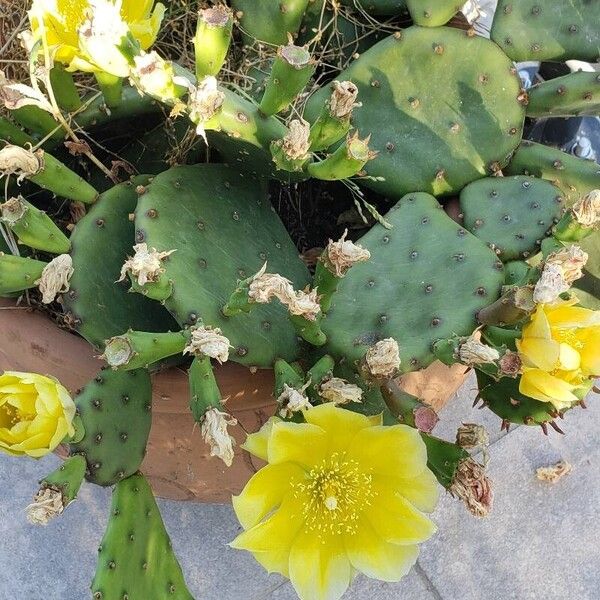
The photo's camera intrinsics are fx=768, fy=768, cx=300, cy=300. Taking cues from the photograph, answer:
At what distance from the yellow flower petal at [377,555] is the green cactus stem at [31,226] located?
404mm

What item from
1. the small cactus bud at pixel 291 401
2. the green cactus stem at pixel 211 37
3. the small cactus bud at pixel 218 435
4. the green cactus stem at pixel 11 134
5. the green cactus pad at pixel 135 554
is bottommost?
the green cactus pad at pixel 135 554

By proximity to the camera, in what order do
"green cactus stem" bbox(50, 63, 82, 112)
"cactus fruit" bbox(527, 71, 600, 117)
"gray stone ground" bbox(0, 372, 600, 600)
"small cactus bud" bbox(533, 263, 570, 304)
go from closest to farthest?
"small cactus bud" bbox(533, 263, 570, 304), "green cactus stem" bbox(50, 63, 82, 112), "cactus fruit" bbox(527, 71, 600, 117), "gray stone ground" bbox(0, 372, 600, 600)

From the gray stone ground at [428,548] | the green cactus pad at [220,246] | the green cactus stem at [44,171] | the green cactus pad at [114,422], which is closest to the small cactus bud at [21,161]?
the green cactus stem at [44,171]

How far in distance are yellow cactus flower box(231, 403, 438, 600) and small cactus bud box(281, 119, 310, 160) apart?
8.6 inches

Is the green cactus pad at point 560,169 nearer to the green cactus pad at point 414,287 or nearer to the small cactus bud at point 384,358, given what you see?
the green cactus pad at point 414,287

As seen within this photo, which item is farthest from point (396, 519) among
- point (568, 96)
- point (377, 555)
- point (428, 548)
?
point (428, 548)

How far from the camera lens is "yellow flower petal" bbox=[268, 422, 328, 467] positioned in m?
0.63

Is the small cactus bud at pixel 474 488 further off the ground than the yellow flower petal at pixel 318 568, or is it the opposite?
the small cactus bud at pixel 474 488

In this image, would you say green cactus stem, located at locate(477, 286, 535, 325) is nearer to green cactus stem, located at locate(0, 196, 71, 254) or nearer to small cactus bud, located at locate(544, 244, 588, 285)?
small cactus bud, located at locate(544, 244, 588, 285)

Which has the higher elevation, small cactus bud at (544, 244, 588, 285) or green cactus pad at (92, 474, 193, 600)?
small cactus bud at (544, 244, 588, 285)

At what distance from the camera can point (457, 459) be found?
69 cm

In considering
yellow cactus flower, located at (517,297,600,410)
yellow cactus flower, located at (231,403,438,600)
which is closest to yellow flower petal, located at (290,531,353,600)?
yellow cactus flower, located at (231,403,438,600)

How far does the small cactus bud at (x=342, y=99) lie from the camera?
625 millimetres

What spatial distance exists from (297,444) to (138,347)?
0.52ft
